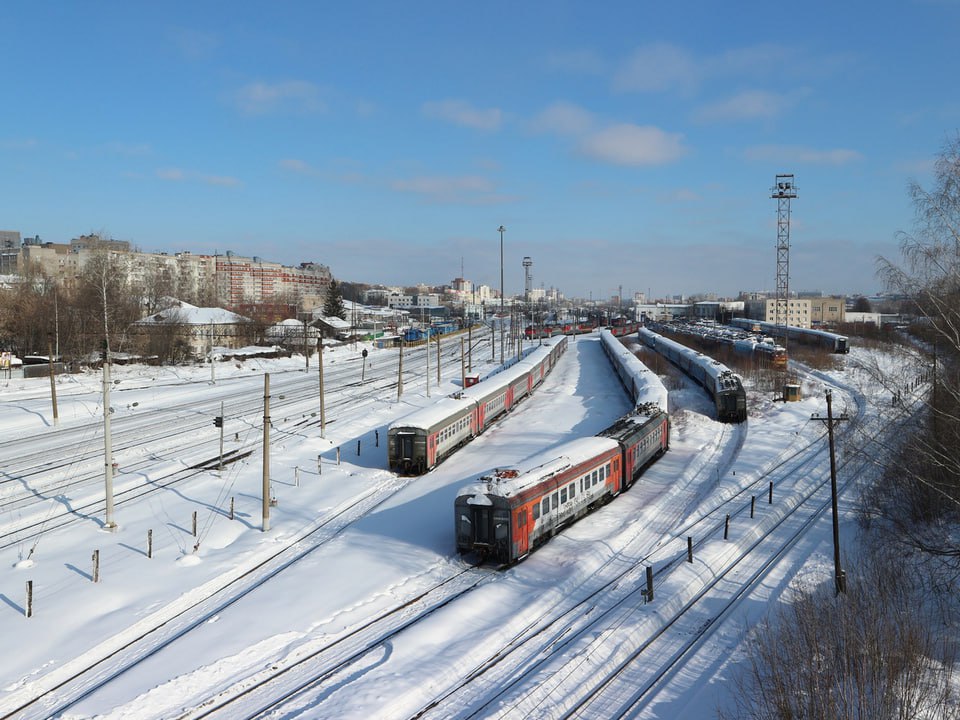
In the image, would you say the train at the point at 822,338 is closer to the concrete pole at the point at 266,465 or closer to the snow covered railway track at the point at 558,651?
the snow covered railway track at the point at 558,651

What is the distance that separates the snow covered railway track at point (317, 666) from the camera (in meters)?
12.2

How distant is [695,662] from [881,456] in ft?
70.6

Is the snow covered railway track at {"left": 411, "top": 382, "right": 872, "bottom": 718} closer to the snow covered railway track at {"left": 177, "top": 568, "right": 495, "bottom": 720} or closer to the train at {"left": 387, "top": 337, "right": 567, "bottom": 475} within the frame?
the snow covered railway track at {"left": 177, "top": 568, "right": 495, "bottom": 720}

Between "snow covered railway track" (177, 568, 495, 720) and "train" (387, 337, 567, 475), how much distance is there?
1296cm

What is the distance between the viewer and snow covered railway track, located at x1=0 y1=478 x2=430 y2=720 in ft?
41.1

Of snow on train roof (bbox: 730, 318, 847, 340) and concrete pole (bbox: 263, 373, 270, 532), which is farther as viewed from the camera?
snow on train roof (bbox: 730, 318, 847, 340)

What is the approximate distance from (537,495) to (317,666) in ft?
27.4

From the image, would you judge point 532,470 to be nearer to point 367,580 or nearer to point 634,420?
point 367,580

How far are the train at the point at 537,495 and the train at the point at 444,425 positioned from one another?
25.5 ft

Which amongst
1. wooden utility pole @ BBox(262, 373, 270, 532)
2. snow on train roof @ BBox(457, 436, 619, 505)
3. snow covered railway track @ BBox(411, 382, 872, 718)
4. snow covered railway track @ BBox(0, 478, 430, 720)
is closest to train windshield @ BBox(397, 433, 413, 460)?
snow covered railway track @ BBox(0, 478, 430, 720)

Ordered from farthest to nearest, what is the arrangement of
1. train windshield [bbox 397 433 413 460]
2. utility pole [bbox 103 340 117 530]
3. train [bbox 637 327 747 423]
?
train [bbox 637 327 747 423] → train windshield [bbox 397 433 413 460] → utility pole [bbox 103 340 117 530]

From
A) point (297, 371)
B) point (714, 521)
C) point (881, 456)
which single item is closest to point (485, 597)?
point (714, 521)

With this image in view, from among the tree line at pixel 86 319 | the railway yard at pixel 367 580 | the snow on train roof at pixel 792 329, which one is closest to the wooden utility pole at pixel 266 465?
the railway yard at pixel 367 580

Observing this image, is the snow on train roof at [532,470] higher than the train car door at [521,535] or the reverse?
higher
